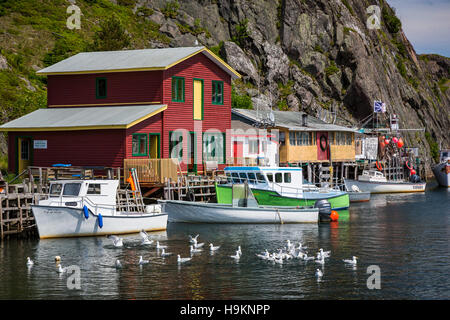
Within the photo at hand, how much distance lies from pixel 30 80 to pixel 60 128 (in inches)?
1499

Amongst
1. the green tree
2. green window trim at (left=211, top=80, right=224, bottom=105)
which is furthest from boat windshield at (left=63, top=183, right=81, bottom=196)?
the green tree

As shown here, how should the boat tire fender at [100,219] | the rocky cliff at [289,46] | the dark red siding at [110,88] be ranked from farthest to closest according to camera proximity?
the rocky cliff at [289,46] < the dark red siding at [110,88] < the boat tire fender at [100,219]

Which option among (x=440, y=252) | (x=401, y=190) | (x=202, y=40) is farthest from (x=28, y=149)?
(x=202, y=40)

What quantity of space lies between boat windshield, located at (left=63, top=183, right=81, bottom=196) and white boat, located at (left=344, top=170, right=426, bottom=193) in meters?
39.5

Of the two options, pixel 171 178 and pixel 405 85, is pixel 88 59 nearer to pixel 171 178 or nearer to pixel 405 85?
pixel 171 178

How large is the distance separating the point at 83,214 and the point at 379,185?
43.8 metres

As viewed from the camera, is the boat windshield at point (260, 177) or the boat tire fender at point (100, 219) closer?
the boat tire fender at point (100, 219)

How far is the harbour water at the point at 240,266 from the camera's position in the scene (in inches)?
891

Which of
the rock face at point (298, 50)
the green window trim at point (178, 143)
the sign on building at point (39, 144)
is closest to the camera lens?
the sign on building at point (39, 144)

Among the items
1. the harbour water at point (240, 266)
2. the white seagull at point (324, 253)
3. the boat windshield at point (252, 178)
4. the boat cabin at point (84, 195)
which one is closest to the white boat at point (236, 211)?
the harbour water at point (240, 266)

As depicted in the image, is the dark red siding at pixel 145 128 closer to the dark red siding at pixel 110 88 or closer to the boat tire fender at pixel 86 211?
the dark red siding at pixel 110 88

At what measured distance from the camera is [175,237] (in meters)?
34.5

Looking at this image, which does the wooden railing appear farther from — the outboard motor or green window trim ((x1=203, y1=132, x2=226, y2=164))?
the outboard motor

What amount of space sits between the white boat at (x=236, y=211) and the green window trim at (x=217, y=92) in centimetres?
1236
